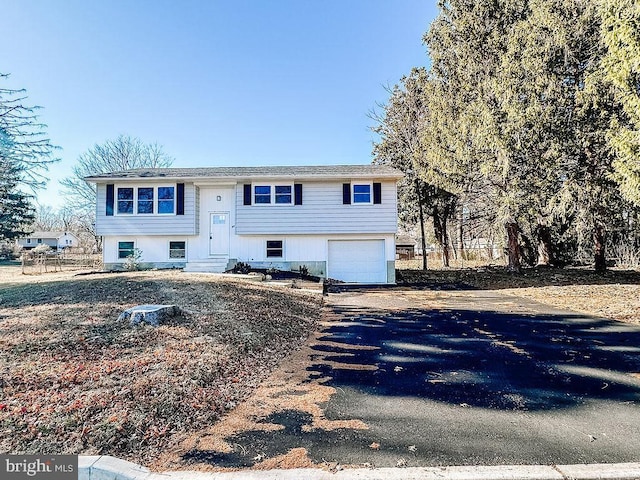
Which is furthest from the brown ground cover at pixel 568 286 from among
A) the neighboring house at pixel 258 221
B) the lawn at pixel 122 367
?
the lawn at pixel 122 367

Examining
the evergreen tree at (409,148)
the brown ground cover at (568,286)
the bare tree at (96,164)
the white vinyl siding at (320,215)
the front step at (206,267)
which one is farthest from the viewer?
the bare tree at (96,164)

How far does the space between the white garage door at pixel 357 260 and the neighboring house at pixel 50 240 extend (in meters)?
53.7

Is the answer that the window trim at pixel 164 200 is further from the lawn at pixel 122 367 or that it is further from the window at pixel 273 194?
the lawn at pixel 122 367

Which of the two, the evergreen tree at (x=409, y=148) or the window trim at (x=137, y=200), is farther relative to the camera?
the evergreen tree at (x=409, y=148)

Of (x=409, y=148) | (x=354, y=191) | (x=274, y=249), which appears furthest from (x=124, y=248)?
(x=409, y=148)

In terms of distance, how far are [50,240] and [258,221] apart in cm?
5850

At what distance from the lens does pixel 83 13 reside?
11195 millimetres

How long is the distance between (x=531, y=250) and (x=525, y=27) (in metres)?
14.2

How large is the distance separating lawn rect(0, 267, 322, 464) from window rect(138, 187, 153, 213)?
8553 mm

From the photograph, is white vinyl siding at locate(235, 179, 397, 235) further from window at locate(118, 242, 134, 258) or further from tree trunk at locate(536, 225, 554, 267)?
tree trunk at locate(536, 225, 554, 267)

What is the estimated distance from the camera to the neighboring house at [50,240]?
55.1m

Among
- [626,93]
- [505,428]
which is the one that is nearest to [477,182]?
[626,93]

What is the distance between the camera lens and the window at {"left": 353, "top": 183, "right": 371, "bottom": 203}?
609 inches

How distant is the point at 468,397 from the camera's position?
373 centimetres
